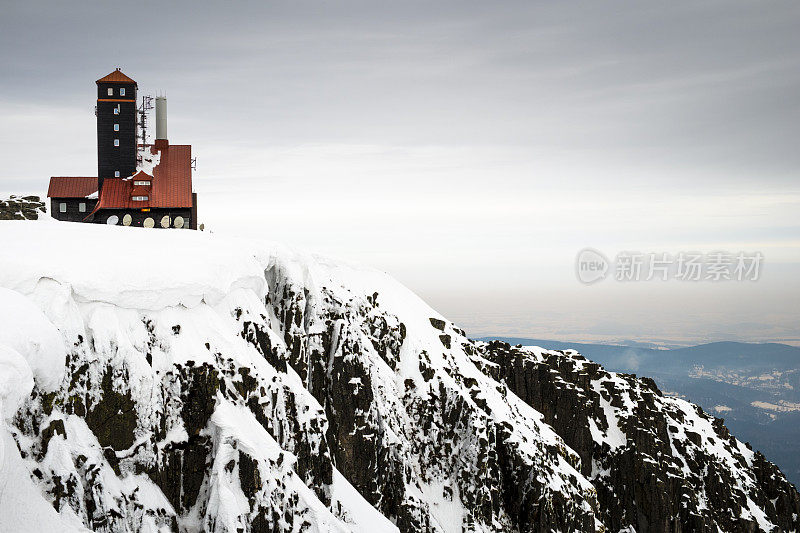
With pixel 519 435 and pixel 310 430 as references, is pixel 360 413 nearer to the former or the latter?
pixel 310 430

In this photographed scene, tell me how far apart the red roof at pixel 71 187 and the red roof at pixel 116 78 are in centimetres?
1172

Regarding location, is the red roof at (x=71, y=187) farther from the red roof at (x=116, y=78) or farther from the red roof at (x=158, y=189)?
the red roof at (x=116, y=78)

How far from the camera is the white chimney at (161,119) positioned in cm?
7900

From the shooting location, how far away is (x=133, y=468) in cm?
3975

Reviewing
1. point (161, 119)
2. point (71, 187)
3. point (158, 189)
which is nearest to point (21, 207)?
point (71, 187)

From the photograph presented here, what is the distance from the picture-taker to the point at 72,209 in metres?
76.7

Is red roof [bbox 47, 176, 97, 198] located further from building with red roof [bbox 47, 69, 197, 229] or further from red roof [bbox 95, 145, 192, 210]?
red roof [bbox 95, 145, 192, 210]

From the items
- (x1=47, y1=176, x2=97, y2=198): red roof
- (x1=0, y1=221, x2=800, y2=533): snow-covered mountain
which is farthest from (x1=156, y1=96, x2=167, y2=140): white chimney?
(x1=0, y1=221, x2=800, y2=533): snow-covered mountain

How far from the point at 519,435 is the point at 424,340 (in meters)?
16.3

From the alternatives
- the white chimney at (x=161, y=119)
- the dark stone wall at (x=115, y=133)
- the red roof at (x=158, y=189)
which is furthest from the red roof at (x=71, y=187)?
the white chimney at (x=161, y=119)

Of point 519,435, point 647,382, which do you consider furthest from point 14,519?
point 647,382

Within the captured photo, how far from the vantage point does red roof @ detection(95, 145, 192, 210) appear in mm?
72375

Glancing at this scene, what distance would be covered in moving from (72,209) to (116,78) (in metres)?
16.4

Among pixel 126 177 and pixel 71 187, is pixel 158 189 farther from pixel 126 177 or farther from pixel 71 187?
pixel 71 187
